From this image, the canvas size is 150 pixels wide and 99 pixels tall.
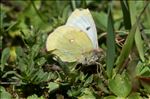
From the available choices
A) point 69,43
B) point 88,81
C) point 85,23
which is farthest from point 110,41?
point 69,43

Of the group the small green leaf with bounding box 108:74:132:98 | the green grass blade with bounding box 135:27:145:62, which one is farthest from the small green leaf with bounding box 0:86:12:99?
the green grass blade with bounding box 135:27:145:62

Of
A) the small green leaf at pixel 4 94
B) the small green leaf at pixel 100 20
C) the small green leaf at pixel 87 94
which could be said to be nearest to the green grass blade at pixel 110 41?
the small green leaf at pixel 87 94

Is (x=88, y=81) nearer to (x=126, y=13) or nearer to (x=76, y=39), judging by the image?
(x=76, y=39)

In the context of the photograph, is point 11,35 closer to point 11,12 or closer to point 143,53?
point 11,12

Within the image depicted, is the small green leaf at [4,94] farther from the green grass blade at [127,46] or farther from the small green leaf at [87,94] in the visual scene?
the green grass blade at [127,46]

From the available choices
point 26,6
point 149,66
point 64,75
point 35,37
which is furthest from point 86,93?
point 26,6

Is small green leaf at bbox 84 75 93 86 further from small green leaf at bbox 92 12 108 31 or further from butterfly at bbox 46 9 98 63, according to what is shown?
small green leaf at bbox 92 12 108 31
